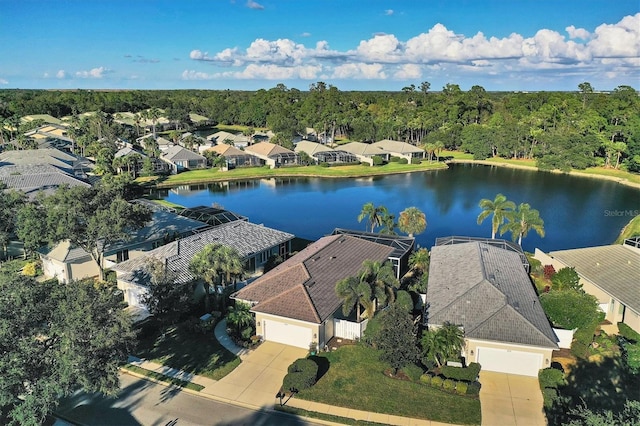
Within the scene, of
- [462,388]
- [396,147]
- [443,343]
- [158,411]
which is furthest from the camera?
[396,147]

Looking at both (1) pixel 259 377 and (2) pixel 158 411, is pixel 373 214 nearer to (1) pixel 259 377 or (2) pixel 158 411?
(1) pixel 259 377

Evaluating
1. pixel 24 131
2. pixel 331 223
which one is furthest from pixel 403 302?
pixel 24 131

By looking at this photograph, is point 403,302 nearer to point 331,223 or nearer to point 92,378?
point 92,378

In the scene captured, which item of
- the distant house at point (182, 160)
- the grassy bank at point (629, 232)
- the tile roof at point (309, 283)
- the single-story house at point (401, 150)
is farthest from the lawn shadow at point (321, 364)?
the single-story house at point (401, 150)

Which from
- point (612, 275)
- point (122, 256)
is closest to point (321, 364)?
point (122, 256)

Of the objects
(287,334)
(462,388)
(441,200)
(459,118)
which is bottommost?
(441,200)

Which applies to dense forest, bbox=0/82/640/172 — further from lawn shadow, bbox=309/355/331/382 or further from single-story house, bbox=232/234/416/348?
lawn shadow, bbox=309/355/331/382

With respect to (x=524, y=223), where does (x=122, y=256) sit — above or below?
below
